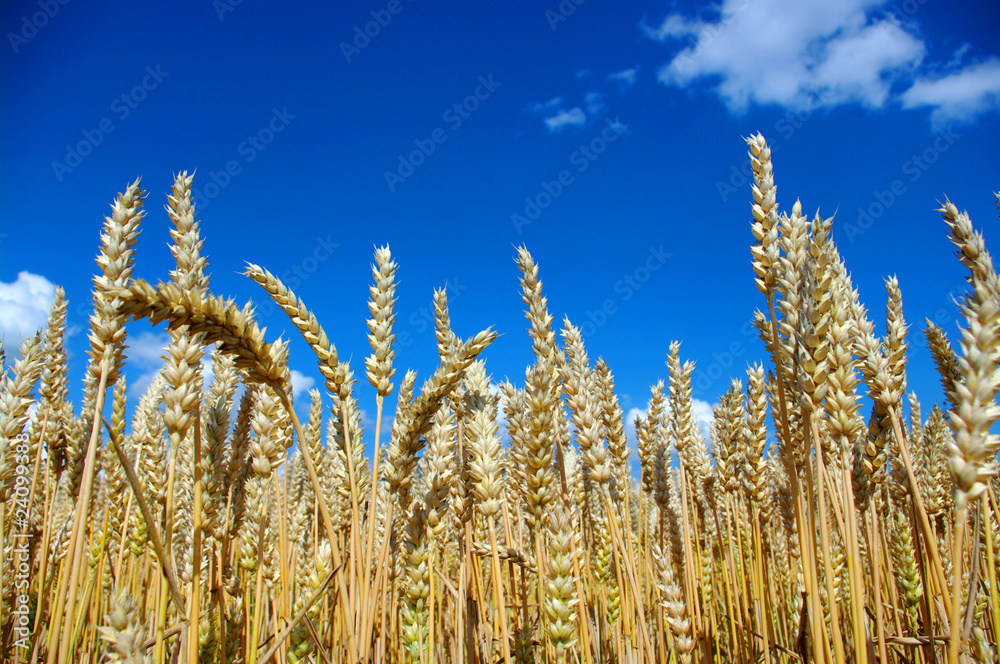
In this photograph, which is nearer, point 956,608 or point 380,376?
point 956,608

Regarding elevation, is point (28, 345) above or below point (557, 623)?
above

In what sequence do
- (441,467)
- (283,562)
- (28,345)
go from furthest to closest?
(28,345)
(283,562)
(441,467)

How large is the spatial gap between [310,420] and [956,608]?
3911 millimetres

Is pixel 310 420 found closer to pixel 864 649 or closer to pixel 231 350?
pixel 231 350

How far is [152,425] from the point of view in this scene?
3562mm

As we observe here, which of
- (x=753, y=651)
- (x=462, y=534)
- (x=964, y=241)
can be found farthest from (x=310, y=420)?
(x=964, y=241)

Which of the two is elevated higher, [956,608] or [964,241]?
[964,241]

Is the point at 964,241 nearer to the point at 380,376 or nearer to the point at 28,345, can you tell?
the point at 380,376

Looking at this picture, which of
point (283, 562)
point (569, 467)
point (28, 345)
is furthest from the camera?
point (569, 467)

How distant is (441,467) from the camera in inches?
91.9

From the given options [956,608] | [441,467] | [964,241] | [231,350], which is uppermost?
[964,241]

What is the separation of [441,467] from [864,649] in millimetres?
1603

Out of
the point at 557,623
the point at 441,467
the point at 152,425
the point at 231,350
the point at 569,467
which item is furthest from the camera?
the point at 569,467

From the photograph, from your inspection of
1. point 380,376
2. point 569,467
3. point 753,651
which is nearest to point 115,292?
point 380,376
